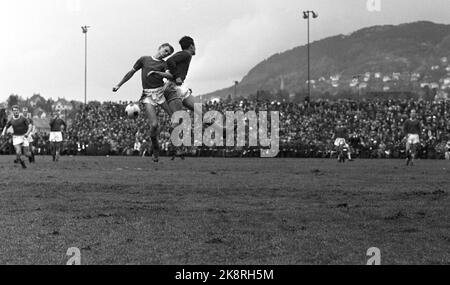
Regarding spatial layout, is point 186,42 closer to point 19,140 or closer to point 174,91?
point 174,91

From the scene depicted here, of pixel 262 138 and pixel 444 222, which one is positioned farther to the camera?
pixel 262 138

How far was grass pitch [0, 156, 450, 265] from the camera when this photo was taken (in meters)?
7.26

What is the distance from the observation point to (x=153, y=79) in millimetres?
20203

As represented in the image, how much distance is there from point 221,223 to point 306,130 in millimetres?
46794

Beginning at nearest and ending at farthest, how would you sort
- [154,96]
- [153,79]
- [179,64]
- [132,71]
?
1. [179,64]
2. [132,71]
3. [153,79]
4. [154,96]

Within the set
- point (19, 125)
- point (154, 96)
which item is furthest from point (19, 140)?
point (154, 96)

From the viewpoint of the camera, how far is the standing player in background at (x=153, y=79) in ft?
64.8

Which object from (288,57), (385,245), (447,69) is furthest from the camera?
(288,57)

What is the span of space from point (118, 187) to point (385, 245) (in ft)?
26.3

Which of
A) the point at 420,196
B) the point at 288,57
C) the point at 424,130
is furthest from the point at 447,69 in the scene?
the point at 420,196

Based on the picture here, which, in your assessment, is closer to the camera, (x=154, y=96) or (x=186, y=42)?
(x=186, y=42)

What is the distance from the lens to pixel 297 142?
53312mm

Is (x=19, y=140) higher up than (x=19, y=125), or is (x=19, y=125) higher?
(x=19, y=125)
